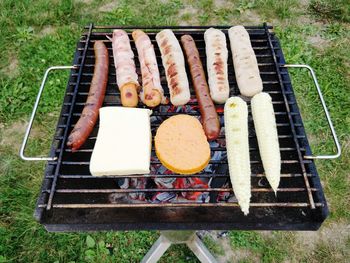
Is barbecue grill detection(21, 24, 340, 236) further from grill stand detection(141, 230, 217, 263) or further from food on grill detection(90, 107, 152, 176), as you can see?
grill stand detection(141, 230, 217, 263)

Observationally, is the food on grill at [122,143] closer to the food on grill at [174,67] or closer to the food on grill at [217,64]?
the food on grill at [174,67]

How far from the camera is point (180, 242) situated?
3.72 metres

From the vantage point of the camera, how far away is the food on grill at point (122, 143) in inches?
117

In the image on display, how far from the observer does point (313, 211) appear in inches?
110

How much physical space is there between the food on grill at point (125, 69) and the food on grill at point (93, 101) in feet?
0.44

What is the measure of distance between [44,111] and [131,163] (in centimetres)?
305

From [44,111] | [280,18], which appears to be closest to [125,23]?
[44,111]

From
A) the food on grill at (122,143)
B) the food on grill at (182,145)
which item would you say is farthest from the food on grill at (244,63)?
the food on grill at (122,143)

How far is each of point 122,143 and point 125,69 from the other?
0.96 m

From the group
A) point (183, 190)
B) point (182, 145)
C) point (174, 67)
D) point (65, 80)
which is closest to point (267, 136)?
point (182, 145)

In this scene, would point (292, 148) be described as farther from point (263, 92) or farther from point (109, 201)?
point (109, 201)

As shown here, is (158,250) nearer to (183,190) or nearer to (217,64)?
(183,190)

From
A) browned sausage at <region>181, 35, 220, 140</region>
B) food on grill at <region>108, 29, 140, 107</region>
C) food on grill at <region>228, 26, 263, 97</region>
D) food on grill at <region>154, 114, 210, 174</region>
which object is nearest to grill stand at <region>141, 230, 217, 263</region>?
food on grill at <region>154, 114, 210, 174</region>

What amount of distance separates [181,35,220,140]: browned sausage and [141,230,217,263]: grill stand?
41.4 inches
